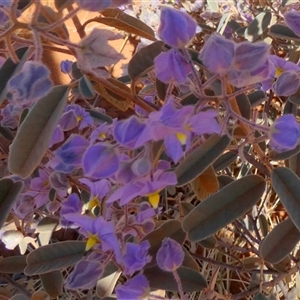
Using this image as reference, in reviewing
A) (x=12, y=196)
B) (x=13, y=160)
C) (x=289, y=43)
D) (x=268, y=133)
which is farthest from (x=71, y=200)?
(x=289, y=43)

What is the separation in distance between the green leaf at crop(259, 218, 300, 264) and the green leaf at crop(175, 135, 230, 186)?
209 mm

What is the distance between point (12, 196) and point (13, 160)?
5.6 inches

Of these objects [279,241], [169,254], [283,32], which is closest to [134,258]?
[169,254]

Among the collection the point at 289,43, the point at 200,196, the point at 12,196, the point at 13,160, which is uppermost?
the point at 13,160

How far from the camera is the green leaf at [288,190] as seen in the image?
63 centimetres

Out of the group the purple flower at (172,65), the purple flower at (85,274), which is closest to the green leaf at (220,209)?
the purple flower at (85,274)

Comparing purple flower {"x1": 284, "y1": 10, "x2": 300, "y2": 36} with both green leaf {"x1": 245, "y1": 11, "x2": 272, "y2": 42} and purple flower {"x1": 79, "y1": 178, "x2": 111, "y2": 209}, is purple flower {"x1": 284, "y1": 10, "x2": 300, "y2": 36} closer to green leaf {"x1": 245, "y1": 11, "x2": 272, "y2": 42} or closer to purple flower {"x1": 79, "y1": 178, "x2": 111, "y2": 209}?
purple flower {"x1": 79, "y1": 178, "x2": 111, "y2": 209}

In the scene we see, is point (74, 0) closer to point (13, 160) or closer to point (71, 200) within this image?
point (13, 160)

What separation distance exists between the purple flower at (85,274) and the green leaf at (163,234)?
0.08 metres

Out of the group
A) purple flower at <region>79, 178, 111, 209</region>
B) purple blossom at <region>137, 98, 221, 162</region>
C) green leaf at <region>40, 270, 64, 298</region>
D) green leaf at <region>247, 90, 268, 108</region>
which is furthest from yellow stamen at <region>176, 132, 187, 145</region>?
green leaf at <region>40, 270, 64, 298</region>

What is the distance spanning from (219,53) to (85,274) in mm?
323

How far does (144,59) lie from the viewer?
0.64m

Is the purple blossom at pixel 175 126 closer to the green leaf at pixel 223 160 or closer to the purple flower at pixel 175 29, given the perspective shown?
the purple flower at pixel 175 29

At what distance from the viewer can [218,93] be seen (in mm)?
670
